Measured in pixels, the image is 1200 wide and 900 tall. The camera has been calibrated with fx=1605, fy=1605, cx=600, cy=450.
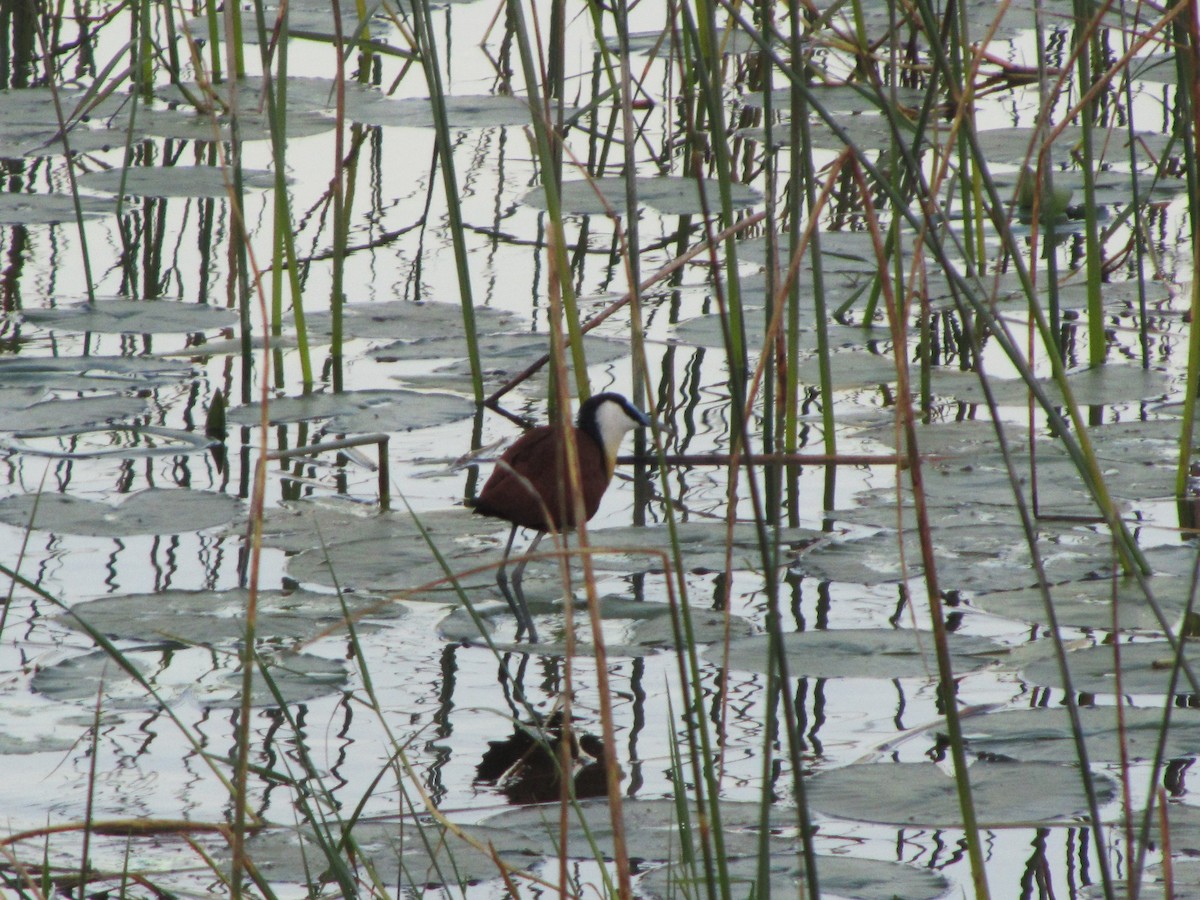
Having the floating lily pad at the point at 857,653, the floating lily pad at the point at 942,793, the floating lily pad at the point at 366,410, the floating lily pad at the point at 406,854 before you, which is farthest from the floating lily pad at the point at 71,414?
the floating lily pad at the point at 942,793

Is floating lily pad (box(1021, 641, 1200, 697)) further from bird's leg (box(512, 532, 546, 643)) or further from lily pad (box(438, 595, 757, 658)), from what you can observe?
bird's leg (box(512, 532, 546, 643))

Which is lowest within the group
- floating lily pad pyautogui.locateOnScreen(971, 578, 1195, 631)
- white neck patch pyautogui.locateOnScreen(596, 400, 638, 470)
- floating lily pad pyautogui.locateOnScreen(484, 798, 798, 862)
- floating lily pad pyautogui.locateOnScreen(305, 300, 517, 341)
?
floating lily pad pyautogui.locateOnScreen(484, 798, 798, 862)

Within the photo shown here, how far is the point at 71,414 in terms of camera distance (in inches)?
165

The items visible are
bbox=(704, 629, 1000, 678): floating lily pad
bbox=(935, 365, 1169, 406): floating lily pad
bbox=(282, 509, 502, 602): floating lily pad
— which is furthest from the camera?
bbox=(935, 365, 1169, 406): floating lily pad

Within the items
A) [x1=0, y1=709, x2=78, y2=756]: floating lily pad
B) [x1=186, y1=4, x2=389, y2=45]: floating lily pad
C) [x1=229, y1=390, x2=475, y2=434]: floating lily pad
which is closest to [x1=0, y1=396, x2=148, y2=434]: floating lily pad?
[x1=229, y1=390, x2=475, y2=434]: floating lily pad

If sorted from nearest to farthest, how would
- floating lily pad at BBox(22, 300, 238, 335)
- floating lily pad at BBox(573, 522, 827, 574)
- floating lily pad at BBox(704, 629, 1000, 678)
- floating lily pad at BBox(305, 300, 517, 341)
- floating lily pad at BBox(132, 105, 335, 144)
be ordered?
floating lily pad at BBox(704, 629, 1000, 678)
floating lily pad at BBox(573, 522, 827, 574)
floating lily pad at BBox(22, 300, 238, 335)
floating lily pad at BBox(305, 300, 517, 341)
floating lily pad at BBox(132, 105, 335, 144)

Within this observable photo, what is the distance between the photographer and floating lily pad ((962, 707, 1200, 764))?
8.55 feet

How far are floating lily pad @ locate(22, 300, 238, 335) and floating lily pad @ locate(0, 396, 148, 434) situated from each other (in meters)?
0.41

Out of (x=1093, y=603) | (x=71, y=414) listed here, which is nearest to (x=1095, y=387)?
(x=1093, y=603)

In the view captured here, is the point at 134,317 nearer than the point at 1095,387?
No

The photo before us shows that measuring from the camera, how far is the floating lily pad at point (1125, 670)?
2.84m

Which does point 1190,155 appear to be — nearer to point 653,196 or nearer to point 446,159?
point 446,159

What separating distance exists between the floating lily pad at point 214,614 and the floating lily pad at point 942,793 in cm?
102

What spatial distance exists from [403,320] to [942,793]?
115 inches
